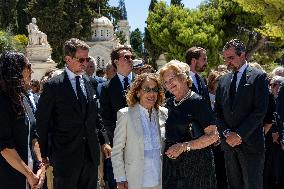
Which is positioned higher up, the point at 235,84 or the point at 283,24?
the point at 283,24

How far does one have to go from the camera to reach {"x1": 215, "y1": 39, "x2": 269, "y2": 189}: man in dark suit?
7.35m

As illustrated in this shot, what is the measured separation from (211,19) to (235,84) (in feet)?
133

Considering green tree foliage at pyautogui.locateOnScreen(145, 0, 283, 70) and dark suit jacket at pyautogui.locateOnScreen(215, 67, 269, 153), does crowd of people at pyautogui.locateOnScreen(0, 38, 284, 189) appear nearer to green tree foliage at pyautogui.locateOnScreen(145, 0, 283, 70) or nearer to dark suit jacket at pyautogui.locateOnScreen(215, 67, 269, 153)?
dark suit jacket at pyautogui.locateOnScreen(215, 67, 269, 153)

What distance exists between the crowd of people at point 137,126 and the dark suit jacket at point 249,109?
0.05 feet

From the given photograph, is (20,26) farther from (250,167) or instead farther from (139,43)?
(250,167)

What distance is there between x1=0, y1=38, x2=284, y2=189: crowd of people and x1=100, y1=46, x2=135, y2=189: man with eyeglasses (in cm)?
2

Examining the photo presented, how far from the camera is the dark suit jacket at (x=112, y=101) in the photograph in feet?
26.4

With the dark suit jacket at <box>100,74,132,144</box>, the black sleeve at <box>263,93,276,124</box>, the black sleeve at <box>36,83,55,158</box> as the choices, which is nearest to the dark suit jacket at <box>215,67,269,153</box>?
the black sleeve at <box>263,93,276,124</box>

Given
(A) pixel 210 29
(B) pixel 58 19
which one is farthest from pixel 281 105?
(B) pixel 58 19

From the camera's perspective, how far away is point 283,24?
58.1 ft

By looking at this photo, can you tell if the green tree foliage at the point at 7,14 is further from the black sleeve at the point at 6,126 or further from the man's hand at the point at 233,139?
the black sleeve at the point at 6,126

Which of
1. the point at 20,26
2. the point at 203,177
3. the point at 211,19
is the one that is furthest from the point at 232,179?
the point at 20,26

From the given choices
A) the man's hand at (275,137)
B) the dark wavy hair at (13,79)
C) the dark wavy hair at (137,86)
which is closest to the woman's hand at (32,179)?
the dark wavy hair at (13,79)

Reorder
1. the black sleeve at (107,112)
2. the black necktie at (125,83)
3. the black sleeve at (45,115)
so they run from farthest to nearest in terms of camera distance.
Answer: the black necktie at (125,83)
the black sleeve at (107,112)
the black sleeve at (45,115)
